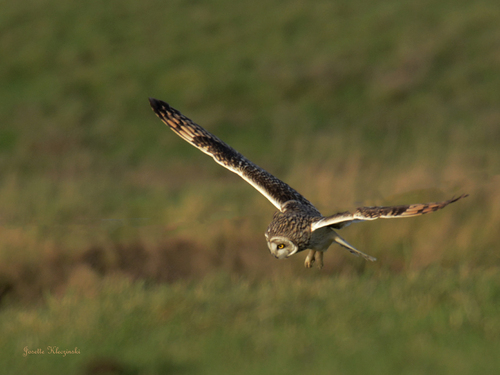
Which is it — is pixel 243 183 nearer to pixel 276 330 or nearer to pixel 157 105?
pixel 157 105

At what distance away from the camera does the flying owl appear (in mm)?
5613

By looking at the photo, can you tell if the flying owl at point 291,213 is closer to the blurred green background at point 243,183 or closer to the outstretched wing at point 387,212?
the outstretched wing at point 387,212

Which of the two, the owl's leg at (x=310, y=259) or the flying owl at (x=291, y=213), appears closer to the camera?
the flying owl at (x=291, y=213)

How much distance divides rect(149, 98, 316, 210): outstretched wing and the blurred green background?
1.00m

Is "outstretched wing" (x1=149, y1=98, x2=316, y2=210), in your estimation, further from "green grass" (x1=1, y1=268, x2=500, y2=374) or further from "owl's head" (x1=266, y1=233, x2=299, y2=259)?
"green grass" (x1=1, y1=268, x2=500, y2=374)

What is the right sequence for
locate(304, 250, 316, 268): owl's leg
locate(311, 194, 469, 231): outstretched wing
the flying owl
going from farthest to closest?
1. locate(304, 250, 316, 268): owl's leg
2. the flying owl
3. locate(311, 194, 469, 231): outstretched wing

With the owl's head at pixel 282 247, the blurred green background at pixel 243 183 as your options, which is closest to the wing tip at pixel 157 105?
the blurred green background at pixel 243 183

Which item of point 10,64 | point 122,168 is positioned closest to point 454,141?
point 122,168

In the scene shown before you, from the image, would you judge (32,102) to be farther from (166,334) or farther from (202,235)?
(166,334)

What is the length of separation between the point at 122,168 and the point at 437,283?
1304 cm

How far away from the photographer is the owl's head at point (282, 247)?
6500mm

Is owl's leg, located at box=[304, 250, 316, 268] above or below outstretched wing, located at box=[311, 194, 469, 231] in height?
above

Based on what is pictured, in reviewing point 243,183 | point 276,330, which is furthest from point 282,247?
point 243,183

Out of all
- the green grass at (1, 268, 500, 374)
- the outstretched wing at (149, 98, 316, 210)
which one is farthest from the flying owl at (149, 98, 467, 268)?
the green grass at (1, 268, 500, 374)
